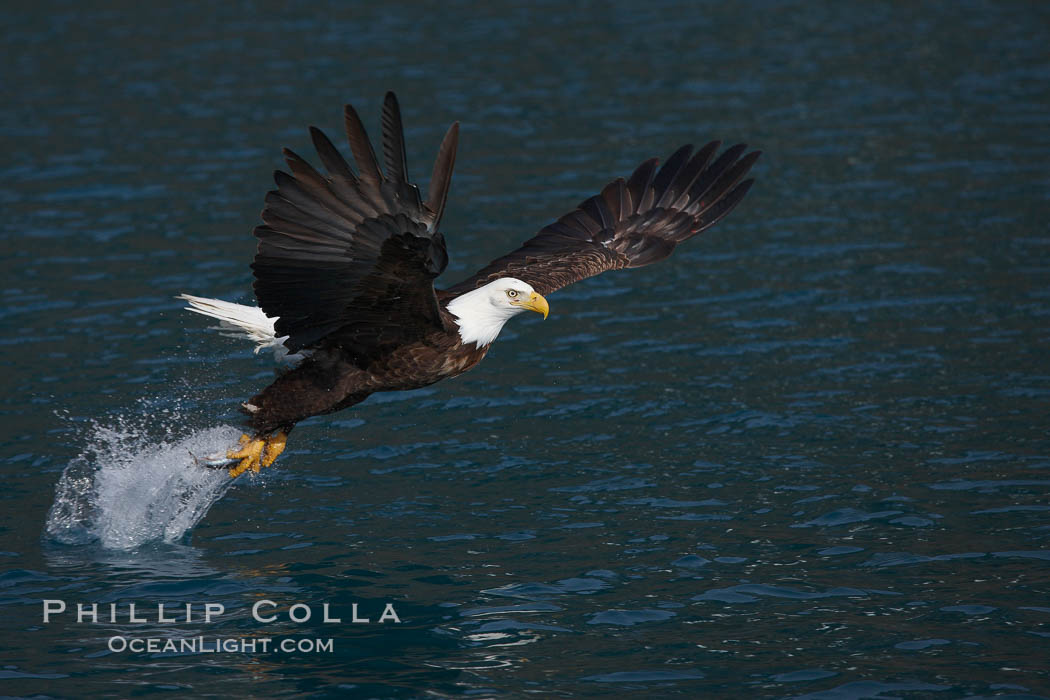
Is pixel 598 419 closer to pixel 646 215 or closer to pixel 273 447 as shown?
pixel 646 215

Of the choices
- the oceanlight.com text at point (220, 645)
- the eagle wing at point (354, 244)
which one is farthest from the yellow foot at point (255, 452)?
the oceanlight.com text at point (220, 645)

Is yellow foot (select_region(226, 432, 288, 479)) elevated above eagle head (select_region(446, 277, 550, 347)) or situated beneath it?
situated beneath

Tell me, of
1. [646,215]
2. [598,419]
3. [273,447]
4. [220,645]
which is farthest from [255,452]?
[646,215]

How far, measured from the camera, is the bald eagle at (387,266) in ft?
17.8

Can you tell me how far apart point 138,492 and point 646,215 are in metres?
3.50

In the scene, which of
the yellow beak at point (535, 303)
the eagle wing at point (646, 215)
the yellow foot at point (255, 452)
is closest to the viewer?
the yellow beak at point (535, 303)

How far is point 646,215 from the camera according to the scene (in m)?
8.27

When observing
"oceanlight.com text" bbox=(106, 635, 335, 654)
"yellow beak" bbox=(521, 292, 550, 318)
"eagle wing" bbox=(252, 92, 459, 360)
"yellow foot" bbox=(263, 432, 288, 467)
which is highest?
"eagle wing" bbox=(252, 92, 459, 360)

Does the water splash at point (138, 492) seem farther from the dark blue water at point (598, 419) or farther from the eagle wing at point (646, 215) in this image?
the eagle wing at point (646, 215)

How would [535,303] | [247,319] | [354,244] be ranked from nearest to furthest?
[354,244]
[535,303]
[247,319]

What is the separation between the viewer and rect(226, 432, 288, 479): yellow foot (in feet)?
22.9

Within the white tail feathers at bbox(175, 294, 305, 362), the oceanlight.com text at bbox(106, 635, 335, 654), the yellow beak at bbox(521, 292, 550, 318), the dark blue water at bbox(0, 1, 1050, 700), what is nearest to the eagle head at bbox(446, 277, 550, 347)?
the yellow beak at bbox(521, 292, 550, 318)

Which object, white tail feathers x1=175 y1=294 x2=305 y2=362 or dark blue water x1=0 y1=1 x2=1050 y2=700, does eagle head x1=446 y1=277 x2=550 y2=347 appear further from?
dark blue water x1=0 y1=1 x2=1050 y2=700

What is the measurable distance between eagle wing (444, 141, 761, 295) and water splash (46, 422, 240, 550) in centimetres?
200
